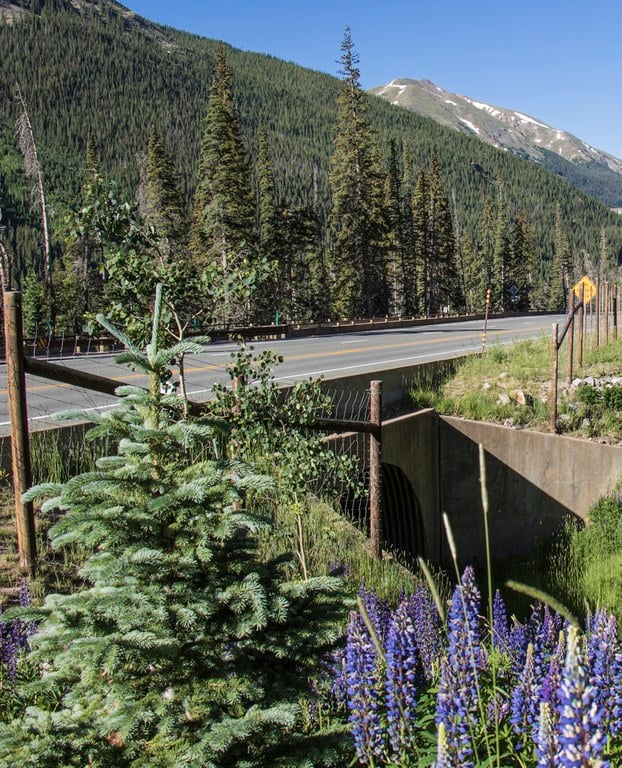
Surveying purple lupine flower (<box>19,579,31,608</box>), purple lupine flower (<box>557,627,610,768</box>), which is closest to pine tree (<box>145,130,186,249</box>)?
purple lupine flower (<box>19,579,31,608</box>)

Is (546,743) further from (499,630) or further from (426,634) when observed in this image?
(499,630)

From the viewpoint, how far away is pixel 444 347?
20484mm

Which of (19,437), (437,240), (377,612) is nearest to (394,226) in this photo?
(437,240)

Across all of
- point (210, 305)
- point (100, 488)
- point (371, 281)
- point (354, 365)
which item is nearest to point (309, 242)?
point (371, 281)

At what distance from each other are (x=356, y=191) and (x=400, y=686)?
42.5 meters

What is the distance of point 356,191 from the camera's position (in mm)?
43094

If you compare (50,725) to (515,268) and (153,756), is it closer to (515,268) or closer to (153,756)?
(153,756)

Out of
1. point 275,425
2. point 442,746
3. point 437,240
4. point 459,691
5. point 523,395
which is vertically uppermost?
point 437,240

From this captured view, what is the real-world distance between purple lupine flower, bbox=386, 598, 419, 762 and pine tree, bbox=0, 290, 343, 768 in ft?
0.83

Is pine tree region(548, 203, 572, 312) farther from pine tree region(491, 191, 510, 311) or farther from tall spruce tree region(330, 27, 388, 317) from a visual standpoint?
tall spruce tree region(330, 27, 388, 317)

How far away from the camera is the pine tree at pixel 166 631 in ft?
7.57

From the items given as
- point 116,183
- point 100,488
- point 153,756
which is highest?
point 116,183

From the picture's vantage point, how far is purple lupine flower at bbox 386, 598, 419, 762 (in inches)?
100

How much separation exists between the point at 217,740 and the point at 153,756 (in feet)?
0.94
